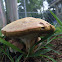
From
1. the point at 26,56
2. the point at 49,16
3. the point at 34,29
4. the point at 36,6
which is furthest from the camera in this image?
the point at 36,6

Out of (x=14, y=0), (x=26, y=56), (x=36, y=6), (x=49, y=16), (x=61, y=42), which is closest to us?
(x=26, y=56)

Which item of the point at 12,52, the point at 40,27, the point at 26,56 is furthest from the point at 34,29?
the point at 12,52

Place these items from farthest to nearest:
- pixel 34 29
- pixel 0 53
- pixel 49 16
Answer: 1. pixel 49 16
2. pixel 0 53
3. pixel 34 29

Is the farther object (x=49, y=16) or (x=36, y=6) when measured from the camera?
(x=36, y=6)

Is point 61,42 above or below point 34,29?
below

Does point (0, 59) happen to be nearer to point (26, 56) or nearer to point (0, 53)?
point (0, 53)

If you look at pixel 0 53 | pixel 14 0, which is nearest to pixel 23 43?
pixel 0 53

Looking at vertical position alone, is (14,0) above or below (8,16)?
above

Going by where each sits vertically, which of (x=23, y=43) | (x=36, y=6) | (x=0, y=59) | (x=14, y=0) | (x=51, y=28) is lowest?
(x=0, y=59)

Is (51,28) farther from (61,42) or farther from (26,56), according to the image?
(61,42)
